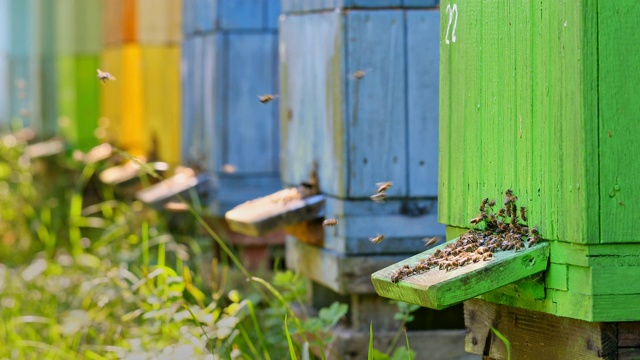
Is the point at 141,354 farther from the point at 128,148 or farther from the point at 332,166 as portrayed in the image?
the point at 128,148

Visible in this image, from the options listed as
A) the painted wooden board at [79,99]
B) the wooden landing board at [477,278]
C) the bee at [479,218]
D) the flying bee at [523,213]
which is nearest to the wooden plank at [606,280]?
the wooden landing board at [477,278]

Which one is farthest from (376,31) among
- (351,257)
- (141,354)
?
(141,354)

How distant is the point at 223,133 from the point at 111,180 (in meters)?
1.48

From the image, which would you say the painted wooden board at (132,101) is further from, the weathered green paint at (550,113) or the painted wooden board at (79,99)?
the weathered green paint at (550,113)

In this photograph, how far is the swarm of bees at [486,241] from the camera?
2678 millimetres

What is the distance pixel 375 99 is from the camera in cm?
431

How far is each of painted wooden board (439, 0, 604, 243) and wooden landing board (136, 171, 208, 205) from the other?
3.02m

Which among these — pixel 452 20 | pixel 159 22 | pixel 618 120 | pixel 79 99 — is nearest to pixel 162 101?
pixel 159 22

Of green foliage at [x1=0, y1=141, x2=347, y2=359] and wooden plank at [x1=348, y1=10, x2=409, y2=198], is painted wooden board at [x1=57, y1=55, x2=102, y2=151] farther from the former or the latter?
wooden plank at [x1=348, y1=10, x2=409, y2=198]

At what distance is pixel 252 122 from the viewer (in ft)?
19.7

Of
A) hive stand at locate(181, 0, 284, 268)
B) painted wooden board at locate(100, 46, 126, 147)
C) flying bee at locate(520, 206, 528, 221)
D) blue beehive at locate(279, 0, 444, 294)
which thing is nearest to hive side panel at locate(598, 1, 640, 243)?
flying bee at locate(520, 206, 528, 221)

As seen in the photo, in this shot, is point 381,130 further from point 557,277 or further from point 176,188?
point 176,188

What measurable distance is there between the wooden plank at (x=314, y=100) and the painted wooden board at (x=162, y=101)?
86.9 inches

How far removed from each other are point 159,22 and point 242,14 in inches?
61.4
